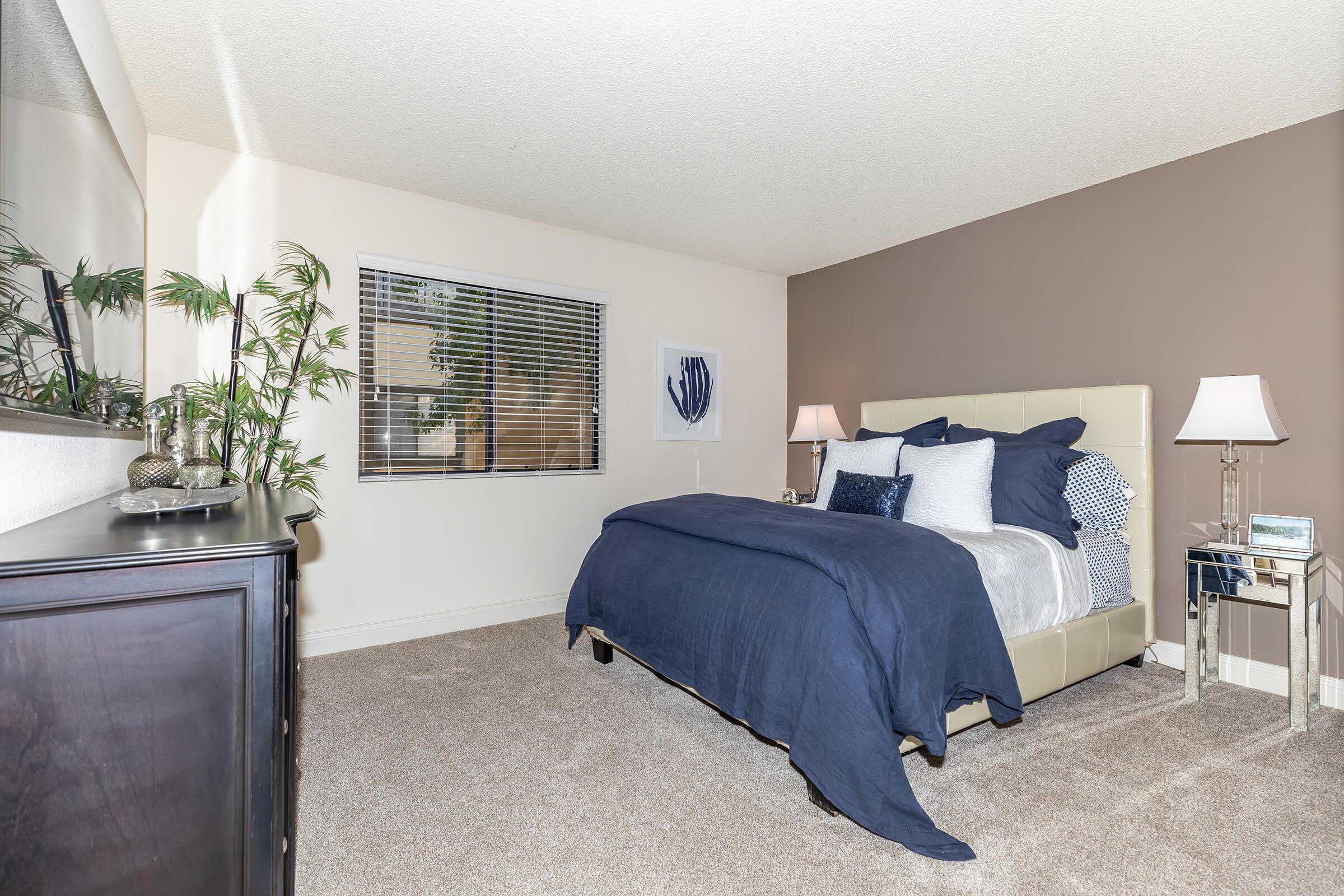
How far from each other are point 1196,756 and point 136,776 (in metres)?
2.92

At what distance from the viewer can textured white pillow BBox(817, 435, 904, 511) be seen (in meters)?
3.44

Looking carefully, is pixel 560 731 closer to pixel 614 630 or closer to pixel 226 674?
pixel 614 630

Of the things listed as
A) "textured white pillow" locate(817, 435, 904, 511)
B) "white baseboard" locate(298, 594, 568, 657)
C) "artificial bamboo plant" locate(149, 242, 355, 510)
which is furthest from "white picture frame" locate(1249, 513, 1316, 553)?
"artificial bamboo plant" locate(149, 242, 355, 510)

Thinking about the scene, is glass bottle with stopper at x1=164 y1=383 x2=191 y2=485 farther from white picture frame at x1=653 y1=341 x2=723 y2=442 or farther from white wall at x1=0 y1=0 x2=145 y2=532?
white picture frame at x1=653 y1=341 x2=723 y2=442

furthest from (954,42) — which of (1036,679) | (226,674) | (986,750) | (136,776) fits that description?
(136,776)

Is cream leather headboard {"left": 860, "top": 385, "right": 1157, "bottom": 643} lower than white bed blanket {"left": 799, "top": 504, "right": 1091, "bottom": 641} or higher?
higher

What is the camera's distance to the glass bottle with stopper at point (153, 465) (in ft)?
5.75

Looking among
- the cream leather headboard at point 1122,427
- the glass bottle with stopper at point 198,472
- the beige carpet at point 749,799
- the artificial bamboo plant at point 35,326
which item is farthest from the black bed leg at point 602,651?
the cream leather headboard at point 1122,427

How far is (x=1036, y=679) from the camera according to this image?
2.47 m

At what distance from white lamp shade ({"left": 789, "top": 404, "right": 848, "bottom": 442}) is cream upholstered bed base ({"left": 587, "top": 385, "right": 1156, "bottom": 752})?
1.70 feet

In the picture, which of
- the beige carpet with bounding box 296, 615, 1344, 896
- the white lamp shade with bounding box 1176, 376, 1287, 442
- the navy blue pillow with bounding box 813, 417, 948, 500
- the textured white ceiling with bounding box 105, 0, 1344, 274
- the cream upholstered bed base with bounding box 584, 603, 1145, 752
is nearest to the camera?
the beige carpet with bounding box 296, 615, 1344, 896

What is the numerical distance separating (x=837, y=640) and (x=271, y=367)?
9.31 ft

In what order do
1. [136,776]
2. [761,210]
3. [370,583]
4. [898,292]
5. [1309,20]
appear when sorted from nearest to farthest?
[136,776] < [1309,20] < [370,583] < [761,210] < [898,292]

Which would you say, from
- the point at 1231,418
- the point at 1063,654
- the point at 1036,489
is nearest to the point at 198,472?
the point at 1063,654
